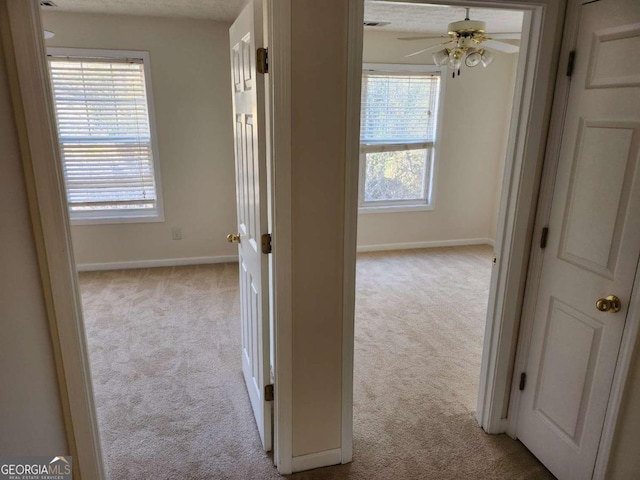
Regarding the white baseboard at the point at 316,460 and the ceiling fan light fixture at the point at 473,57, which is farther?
the ceiling fan light fixture at the point at 473,57

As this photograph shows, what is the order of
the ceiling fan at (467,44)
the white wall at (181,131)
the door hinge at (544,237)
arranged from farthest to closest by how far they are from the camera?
the white wall at (181,131), the ceiling fan at (467,44), the door hinge at (544,237)

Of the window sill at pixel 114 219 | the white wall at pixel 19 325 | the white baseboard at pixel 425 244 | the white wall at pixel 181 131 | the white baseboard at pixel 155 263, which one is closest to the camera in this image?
the white wall at pixel 19 325

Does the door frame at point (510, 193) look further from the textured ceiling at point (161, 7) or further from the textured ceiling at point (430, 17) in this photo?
the textured ceiling at point (161, 7)

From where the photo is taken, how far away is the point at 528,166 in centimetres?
194

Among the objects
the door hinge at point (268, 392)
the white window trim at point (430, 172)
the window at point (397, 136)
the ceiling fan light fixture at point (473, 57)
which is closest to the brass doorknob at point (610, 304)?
the door hinge at point (268, 392)

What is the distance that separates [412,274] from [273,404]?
285cm

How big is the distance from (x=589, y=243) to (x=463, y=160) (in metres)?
3.82

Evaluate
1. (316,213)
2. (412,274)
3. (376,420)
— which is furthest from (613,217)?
(412,274)

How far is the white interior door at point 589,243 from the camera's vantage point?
1600mm

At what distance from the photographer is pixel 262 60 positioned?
5.42 ft

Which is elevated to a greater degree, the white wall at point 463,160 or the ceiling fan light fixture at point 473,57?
the ceiling fan light fixture at point 473,57

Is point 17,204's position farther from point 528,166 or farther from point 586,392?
point 586,392

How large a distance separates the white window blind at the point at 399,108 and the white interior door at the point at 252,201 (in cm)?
293

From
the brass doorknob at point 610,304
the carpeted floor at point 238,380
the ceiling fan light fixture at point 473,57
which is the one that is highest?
the ceiling fan light fixture at point 473,57
